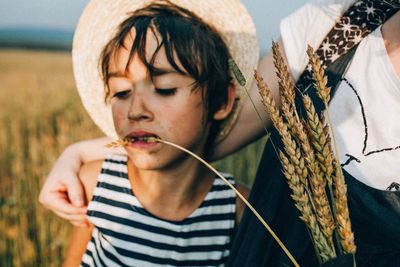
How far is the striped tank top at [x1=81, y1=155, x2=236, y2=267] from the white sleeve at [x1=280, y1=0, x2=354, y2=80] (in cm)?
61

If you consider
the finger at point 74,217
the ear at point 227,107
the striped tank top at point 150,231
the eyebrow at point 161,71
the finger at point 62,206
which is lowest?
the striped tank top at point 150,231

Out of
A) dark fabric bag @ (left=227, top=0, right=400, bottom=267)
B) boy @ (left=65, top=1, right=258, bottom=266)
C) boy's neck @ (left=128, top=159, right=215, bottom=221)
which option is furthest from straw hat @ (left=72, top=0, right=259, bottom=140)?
dark fabric bag @ (left=227, top=0, right=400, bottom=267)

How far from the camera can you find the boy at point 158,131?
1.56 metres

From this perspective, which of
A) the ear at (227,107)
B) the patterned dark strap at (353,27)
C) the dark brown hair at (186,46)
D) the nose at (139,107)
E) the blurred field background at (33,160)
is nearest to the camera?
the patterned dark strap at (353,27)

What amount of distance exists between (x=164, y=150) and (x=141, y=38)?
0.40 meters

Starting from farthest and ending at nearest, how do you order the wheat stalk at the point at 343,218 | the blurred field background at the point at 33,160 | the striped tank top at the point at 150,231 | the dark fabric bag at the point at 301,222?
the blurred field background at the point at 33,160, the striped tank top at the point at 150,231, the dark fabric bag at the point at 301,222, the wheat stalk at the point at 343,218

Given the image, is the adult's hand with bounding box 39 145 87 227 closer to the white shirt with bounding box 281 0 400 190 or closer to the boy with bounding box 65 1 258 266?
the boy with bounding box 65 1 258 266

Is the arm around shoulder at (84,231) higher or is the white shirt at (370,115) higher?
the white shirt at (370,115)

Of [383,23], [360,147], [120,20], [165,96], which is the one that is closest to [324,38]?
[383,23]

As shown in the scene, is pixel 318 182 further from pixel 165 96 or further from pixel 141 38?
pixel 141 38

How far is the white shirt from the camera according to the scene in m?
1.09

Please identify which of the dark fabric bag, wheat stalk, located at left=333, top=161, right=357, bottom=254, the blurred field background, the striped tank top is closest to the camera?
wheat stalk, located at left=333, top=161, right=357, bottom=254

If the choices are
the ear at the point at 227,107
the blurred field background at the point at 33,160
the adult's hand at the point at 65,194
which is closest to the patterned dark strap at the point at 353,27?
the ear at the point at 227,107

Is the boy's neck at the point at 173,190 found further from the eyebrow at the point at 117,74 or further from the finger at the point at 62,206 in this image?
the eyebrow at the point at 117,74
